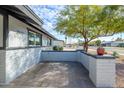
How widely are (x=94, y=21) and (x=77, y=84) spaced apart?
24.9ft

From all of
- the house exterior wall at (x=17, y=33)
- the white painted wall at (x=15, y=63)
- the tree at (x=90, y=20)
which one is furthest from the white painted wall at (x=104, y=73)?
the tree at (x=90, y=20)

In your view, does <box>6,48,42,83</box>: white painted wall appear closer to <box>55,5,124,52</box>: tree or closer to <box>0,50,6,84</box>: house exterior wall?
<box>0,50,6,84</box>: house exterior wall

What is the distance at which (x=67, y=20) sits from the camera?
14.6 m

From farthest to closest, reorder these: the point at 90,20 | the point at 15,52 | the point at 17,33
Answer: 1. the point at 90,20
2. the point at 17,33
3. the point at 15,52

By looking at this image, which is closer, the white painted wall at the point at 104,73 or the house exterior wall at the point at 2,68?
the white painted wall at the point at 104,73

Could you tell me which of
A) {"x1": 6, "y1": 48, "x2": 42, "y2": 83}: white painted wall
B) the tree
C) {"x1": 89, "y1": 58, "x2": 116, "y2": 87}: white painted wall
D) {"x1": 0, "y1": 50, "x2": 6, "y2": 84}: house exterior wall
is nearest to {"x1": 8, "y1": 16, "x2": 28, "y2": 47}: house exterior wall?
{"x1": 6, "y1": 48, "x2": 42, "y2": 83}: white painted wall

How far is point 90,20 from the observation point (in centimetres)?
1404

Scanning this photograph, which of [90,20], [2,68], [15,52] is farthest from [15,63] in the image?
[90,20]

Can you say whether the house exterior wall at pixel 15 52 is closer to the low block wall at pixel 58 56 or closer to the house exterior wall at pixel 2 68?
the house exterior wall at pixel 2 68

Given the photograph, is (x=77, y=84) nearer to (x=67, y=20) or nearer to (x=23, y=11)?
(x=23, y=11)

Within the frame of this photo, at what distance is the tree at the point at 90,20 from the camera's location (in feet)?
44.1

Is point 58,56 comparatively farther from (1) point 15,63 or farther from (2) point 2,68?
(2) point 2,68

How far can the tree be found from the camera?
13436mm
